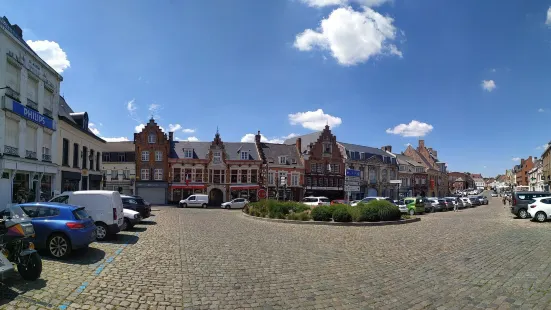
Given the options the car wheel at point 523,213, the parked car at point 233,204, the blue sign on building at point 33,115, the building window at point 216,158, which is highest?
the blue sign on building at point 33,115

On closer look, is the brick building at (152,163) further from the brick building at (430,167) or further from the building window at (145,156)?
the brick building at (430,167)

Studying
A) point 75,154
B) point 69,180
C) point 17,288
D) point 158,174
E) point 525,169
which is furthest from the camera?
point 525,169

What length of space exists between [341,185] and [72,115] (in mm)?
43032

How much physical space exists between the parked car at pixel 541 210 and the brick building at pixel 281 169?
35.4 metres

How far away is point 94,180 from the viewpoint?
1278 inches

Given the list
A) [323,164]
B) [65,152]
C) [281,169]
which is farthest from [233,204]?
[65,152]

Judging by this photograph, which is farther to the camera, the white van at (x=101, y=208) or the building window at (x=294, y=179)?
the building window at (x=294, y=179)

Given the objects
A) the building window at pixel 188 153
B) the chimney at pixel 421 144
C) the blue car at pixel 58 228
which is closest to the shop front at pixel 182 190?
the building window at pixel 188 153

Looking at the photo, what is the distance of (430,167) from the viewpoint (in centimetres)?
8519

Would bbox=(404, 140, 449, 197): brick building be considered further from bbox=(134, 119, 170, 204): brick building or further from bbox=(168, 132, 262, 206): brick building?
bbox=(134, 119, 170, 204): brick building

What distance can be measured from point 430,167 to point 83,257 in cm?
8712

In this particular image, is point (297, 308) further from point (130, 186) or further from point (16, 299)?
point (130, 186)

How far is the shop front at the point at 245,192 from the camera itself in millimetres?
53375

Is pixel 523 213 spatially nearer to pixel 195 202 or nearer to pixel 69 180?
pixel 69 180
